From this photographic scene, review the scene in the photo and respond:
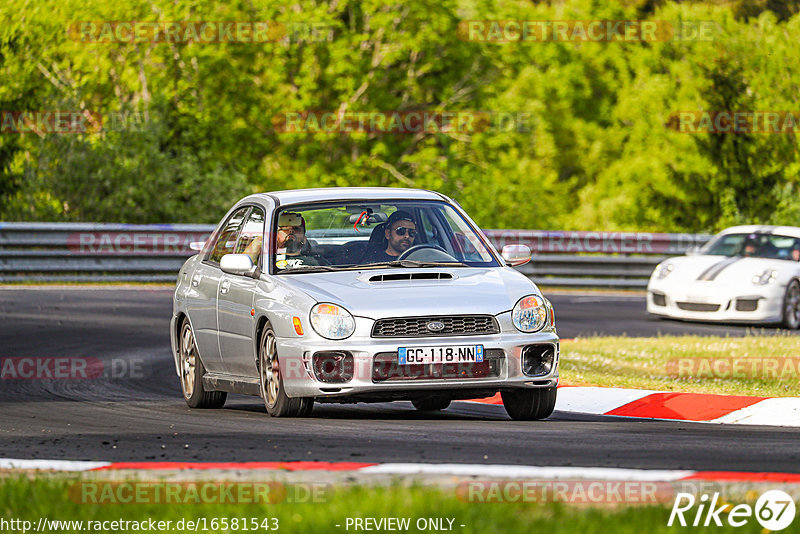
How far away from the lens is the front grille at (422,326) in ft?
30.0

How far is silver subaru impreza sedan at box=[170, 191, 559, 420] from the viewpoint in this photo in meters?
9.13

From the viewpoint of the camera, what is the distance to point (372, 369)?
9094 millimetres

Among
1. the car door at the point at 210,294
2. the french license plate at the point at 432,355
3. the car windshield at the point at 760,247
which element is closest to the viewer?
the french license plate at the point at 432,355

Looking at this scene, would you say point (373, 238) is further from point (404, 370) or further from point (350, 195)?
point (404, 370)

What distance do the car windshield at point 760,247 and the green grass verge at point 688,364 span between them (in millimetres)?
4285

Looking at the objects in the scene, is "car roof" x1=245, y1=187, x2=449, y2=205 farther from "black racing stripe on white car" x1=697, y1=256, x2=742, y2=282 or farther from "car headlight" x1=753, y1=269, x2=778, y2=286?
"car headlight" x1=753, y1=269, x2=778, y2=286

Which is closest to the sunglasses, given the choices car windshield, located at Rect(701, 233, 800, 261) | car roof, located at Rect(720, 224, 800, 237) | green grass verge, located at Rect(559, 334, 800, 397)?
green grass verge, located at Rect(559, 334, 800, 397)

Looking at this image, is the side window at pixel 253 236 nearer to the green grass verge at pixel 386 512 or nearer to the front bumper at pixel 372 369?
the front bumper at pixel 372 369

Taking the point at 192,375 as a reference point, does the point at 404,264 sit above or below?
above

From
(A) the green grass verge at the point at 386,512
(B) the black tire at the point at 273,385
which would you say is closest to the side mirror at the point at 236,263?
(B) the black tire at the point at 273,385

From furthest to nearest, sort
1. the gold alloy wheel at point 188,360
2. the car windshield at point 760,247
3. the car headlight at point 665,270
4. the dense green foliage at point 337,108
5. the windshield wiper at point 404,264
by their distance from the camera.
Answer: the dense green foliage at point 337,108 < the car windshield at point 760,247 < the car headlight at point 665,270 < the gold alloy wheel at point 188,360 < the windshield wiper at point 404,264

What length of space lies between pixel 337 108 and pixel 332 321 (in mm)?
33020

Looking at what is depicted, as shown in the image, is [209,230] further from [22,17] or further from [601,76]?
[601,76]

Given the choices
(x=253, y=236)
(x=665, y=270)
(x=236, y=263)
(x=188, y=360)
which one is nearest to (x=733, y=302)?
(x=665, y=270)
